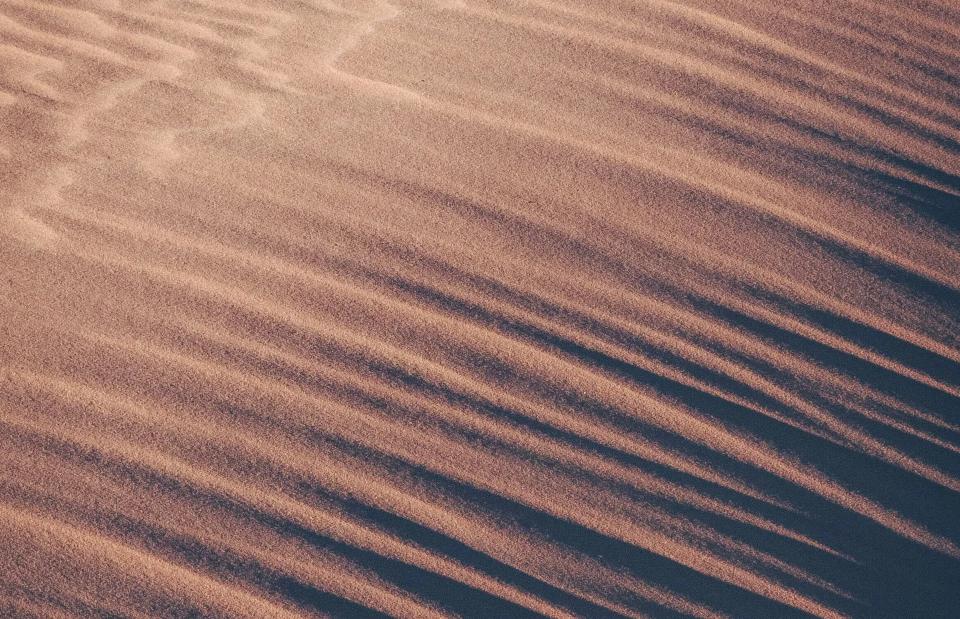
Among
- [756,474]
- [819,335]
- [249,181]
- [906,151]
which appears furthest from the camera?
[906,151]

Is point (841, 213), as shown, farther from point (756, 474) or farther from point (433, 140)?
point (433, 140)

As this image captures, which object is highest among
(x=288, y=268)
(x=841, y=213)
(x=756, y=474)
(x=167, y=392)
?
(x=841, y=213)

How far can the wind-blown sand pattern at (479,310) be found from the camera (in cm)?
184

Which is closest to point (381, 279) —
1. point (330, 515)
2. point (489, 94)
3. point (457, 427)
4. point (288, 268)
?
point (288, 268)

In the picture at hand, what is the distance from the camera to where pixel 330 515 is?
6.10 ft

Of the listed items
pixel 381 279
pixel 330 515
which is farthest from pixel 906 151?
pixel 330 515

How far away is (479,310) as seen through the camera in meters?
2.26

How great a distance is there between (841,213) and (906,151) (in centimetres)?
37

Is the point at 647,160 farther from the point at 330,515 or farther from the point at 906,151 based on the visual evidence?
the point at 330,515

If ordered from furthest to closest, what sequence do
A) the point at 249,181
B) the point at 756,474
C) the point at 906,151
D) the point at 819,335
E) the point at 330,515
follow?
the point at 906,151
the point at 249,181
the point at 819,335
the point at 756,474
the point at 330,515

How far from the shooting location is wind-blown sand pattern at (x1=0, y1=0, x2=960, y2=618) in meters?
1.84

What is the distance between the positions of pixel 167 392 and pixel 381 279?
57 cm

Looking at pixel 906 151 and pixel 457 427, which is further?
pixel 906 151

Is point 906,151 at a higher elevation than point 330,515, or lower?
higher
